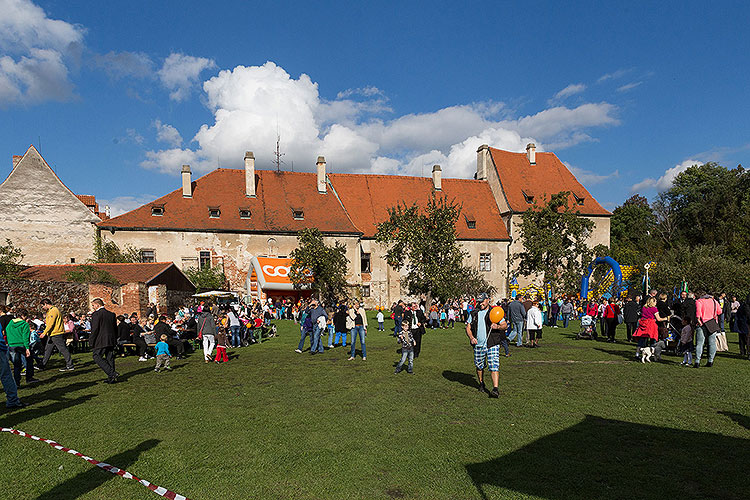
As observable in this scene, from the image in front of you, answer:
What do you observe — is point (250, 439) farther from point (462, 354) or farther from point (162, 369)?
point (462, 354)

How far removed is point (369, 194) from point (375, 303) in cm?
A: 1055

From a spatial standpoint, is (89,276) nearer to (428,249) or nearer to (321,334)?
(321,334)

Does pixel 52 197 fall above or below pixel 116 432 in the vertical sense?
above

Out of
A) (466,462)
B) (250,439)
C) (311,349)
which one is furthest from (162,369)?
(466,462)

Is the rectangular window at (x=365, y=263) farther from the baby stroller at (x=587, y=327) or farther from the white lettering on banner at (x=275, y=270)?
the baby stroller at (x=587, y=327)

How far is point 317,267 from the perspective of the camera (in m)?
34.9

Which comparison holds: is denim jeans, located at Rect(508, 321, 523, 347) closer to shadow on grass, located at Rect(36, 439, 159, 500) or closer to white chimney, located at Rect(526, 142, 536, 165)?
shadow on grass, located at Rect(36, 439, 159, 500)

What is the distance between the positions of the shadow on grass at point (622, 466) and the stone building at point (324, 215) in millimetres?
30271

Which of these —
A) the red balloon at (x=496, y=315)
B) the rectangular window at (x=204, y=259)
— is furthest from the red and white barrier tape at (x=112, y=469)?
the rectangular window at (x=204, y=259)

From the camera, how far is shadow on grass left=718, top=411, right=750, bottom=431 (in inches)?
292

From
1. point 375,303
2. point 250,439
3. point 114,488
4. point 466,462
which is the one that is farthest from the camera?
point 375,303

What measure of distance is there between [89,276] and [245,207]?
17035 millimetres

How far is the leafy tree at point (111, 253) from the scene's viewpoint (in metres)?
34.7

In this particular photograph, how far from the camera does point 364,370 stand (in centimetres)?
1276
